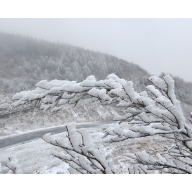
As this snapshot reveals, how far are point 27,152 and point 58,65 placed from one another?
123 feet

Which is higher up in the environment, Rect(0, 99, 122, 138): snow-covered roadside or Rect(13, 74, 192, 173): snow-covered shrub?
Rect(13, 74, 192, 173): snow-covered shrub

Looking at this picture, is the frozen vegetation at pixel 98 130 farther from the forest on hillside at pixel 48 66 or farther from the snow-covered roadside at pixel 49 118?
the forest on hillside at pixel 48 66

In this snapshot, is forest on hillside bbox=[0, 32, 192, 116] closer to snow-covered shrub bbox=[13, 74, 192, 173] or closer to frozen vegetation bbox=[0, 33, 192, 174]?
frozen vegetation bbox=[0, 33, 192, 174]

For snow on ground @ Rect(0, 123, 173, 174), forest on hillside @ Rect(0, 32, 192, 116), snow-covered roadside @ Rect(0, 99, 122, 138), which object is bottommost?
snow-covered roadside @ Rect(0, 99, 122, 138)

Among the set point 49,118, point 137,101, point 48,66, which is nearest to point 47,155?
point 137,101

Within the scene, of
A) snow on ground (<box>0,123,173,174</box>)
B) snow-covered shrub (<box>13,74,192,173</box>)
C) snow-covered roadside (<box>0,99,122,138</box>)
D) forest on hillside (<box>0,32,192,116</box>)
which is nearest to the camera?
snow-covered shrub (<box>13,74,192,173</box>)

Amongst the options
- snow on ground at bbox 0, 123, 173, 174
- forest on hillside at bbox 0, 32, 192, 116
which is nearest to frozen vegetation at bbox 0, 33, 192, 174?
snow on ground at bbox 0, 123, 173, 174

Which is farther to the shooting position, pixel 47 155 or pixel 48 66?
pixel 48 66

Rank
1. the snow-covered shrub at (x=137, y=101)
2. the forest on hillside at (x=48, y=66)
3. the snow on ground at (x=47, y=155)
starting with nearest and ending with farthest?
the snow-covered shrub at (x=137, y=101), the snow on ground at (x=47, y=155), the forest on hillside at (x=48, y=66)

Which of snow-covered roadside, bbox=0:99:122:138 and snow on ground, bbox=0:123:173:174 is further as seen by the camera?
snow-covered roadside, bbox=0:99:122:138

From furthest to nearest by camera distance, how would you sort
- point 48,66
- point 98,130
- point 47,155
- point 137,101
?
1. point 48,66
2. point 98,130
3. point 47,155
4. point 137,101

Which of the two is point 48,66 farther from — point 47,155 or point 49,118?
point 47,155

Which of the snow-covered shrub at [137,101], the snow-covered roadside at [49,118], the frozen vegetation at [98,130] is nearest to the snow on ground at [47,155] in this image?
the frozen vegetation at [98,130]

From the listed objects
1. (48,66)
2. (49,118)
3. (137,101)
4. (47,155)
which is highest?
(137,101)
